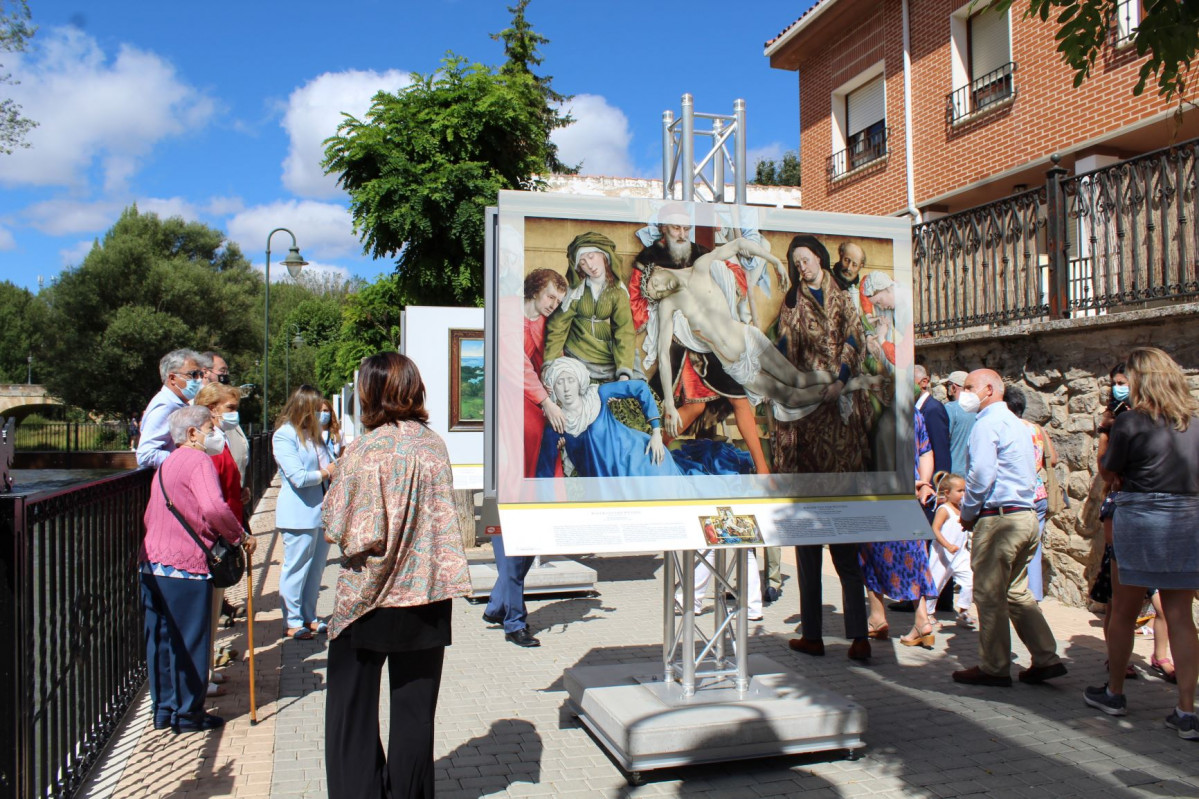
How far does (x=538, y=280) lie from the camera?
4.18 metres

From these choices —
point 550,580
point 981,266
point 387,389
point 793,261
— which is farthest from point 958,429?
point 387,389

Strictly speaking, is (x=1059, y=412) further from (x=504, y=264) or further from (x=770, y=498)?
(x=504, y=264)

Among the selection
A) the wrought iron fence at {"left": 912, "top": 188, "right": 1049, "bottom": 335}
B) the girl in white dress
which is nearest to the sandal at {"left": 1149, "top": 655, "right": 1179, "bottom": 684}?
the girl in white dress

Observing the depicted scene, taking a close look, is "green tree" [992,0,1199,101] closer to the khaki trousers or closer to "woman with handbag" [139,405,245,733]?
the khaki trousers

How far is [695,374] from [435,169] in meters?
9.10

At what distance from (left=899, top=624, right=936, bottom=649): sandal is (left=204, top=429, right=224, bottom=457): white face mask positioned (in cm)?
501

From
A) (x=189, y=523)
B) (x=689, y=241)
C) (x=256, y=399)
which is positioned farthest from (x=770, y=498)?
(x=256, y=399)

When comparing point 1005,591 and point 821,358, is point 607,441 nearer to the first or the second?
point 821,358

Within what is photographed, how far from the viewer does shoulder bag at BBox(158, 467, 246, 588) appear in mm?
4770

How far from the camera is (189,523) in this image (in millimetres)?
4770

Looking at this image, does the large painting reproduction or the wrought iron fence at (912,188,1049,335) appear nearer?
the large painting reproduction

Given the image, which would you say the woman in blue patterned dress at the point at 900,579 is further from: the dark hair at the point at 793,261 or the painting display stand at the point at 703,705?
the dark hair at the point at 793,261

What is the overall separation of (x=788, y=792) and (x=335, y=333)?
64.3 meters

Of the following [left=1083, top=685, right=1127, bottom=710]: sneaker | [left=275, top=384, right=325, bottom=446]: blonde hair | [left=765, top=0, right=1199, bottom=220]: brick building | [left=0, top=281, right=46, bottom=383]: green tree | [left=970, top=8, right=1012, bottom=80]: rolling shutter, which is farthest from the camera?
[left=0, top=281, right=46, bottom=383]: green tree
